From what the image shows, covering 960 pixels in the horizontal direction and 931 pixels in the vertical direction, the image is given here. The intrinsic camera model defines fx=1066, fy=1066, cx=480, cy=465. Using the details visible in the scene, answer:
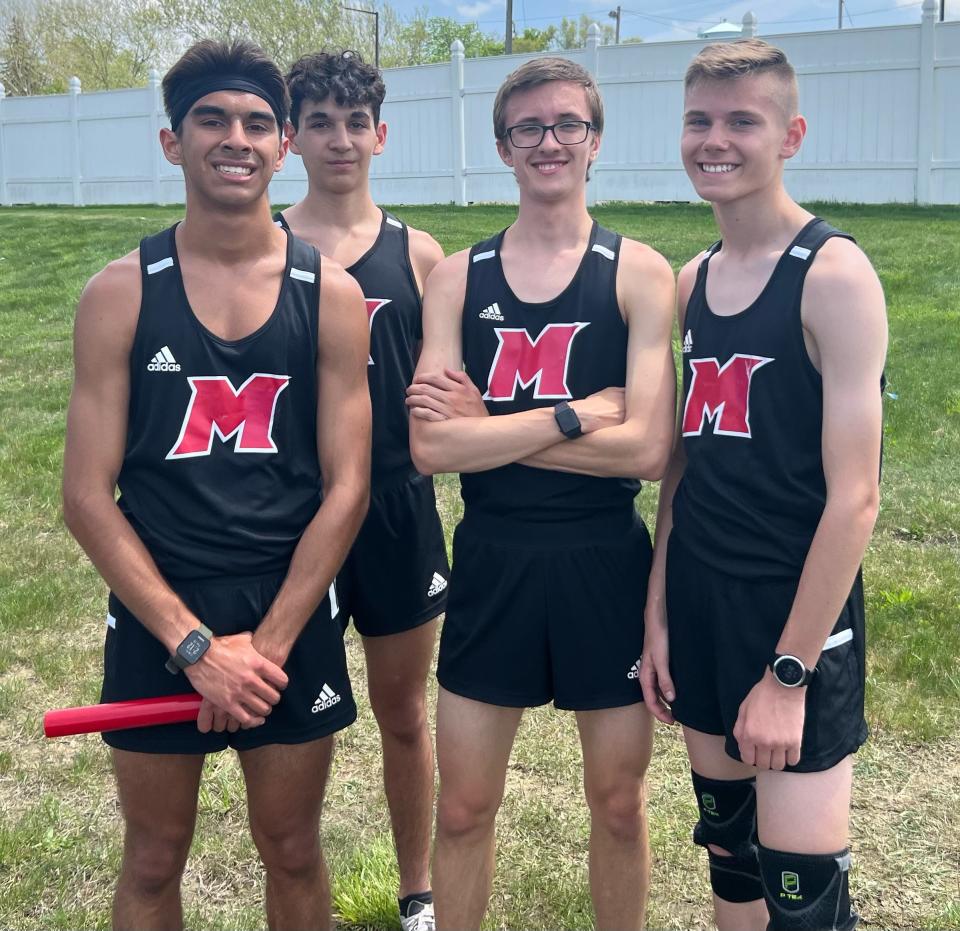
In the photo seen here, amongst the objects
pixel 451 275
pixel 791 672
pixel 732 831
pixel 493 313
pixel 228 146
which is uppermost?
pixel 228 146

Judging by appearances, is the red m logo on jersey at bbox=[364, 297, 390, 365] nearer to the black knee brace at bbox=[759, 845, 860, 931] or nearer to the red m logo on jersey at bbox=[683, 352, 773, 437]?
the red m logo on jersey at bbox=[683, 352, 773, 437]

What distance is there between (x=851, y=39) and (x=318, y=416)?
17.7 meters

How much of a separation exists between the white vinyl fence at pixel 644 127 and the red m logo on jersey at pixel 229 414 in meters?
17.4

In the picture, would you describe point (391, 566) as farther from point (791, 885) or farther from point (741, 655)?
point (791, 885)

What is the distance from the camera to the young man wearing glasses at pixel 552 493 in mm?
3092

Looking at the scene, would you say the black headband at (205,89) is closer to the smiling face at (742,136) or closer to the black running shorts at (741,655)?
the smiling face at (742,136)

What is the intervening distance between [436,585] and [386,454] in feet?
1.74

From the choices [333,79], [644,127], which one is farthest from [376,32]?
[333,79]

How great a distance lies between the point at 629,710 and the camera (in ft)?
10.3

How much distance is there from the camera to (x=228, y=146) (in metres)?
2.90

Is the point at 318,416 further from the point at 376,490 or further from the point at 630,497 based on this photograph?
the point at 630,497

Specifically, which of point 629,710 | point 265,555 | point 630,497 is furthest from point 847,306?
point 265,555

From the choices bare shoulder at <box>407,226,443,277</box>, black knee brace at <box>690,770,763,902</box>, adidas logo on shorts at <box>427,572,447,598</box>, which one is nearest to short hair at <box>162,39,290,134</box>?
bare shoulder at <box>407,226,443,277</box>

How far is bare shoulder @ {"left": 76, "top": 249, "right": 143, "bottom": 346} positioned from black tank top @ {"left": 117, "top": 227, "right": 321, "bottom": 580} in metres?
0.03
